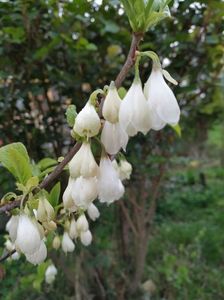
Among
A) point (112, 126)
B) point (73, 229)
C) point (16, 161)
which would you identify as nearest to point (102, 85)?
point (73, 229)

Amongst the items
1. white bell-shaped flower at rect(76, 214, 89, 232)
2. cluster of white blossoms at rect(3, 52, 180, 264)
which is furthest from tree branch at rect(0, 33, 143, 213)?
white bell-shaped flower at rect(76, 214, 89, 232)

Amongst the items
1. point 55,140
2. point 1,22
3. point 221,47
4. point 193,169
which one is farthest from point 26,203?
point 193,169

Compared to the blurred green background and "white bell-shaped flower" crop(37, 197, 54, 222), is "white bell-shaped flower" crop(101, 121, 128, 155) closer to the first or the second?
"white bell-shaped flower" crop(37, 197, 54, 222)

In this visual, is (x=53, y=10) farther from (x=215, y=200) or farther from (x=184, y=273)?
(x=215, y=200)

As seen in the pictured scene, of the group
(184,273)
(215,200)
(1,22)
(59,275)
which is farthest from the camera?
(215,200)

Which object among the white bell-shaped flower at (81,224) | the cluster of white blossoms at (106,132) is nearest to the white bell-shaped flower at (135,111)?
the cluster of white blossoms at (106,132)

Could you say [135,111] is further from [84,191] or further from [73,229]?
[73,229]

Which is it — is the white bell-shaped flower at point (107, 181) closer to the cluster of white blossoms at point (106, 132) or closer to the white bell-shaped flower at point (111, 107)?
the cluster of white blossoms at point (106, 132)
